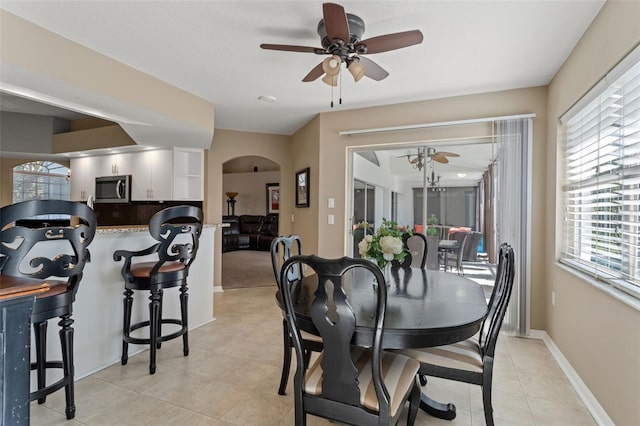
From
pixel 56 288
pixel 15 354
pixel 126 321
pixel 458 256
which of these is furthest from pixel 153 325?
pixel 458 256

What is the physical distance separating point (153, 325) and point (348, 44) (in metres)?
2.48

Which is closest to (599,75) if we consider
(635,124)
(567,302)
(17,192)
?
(635,124)

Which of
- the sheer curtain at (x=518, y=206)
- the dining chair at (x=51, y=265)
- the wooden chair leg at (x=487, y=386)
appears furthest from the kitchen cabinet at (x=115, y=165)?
the wooden chair leg at (x=487, y=386)

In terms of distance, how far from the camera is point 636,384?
1630mm

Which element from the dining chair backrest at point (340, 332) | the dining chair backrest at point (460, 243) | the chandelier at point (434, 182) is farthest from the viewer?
the chandelier at point (434, 182)

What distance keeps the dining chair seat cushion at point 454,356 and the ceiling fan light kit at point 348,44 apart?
1.80m

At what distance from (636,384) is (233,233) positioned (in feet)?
30.9

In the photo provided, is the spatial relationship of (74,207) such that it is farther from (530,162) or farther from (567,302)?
(530,162)

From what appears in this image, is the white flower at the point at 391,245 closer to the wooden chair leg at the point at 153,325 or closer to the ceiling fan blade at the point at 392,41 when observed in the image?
the ceiling fan blade at the point at 392,41

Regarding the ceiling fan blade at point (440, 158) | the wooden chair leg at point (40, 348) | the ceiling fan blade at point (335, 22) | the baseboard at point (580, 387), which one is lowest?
the baseboard at point (580, 387)

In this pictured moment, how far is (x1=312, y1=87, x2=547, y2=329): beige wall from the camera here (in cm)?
332

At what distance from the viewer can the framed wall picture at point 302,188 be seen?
484 centimetres

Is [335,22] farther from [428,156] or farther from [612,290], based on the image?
[428,156]

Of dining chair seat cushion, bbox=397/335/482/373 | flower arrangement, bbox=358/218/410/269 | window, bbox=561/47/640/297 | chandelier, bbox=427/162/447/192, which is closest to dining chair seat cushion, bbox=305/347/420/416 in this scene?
dining chair seat cushion, bbox=397/335/482/373
